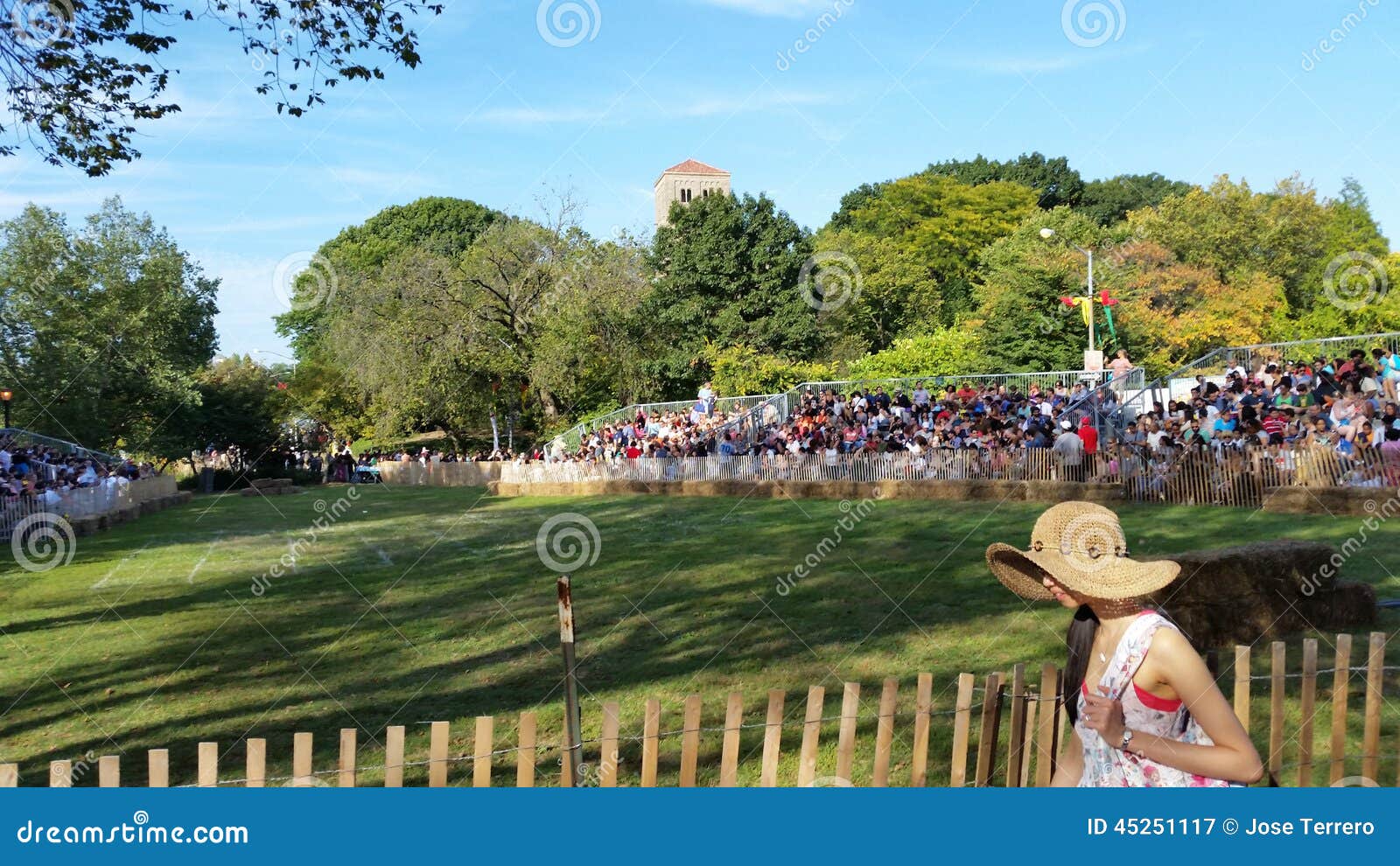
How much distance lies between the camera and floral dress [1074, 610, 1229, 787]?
3559mm

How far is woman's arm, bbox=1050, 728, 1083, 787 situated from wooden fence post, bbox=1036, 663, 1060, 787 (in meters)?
1.23

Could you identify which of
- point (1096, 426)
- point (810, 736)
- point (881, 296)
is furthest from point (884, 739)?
point (881, 296)

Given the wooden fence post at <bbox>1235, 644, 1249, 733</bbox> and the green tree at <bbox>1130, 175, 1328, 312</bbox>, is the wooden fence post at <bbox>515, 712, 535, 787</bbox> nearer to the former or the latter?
the wooden fence post at <bbox>1235, 644, 1249, 733</bbox>

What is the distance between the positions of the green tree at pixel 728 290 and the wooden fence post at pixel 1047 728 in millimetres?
45023

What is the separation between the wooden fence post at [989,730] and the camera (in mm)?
5336

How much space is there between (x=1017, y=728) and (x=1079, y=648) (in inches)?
64.0

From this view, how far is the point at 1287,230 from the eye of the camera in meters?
51.3

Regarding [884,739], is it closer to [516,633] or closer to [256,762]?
[256,762]

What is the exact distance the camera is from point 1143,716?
3598 millimetres

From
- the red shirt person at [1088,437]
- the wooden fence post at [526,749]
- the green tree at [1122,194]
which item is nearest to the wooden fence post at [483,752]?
the wooden fence post at [526,749]

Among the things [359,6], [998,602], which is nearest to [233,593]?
[359,6]

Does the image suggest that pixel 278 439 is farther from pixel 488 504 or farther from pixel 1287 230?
pixel 1287 230

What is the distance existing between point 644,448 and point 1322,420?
20.8 metres

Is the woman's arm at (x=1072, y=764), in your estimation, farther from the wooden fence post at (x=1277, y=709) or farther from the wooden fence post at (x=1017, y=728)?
the wooden fence post at (x=1277, y=709)
